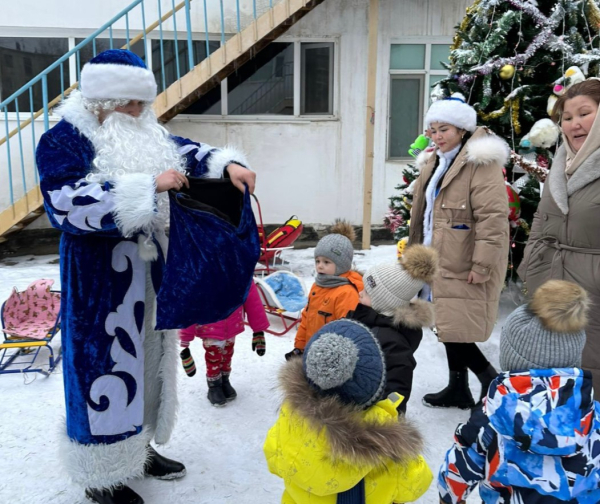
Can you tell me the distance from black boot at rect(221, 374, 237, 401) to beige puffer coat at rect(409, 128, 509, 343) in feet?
4.65

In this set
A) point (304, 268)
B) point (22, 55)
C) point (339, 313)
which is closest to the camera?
point (339, 313)

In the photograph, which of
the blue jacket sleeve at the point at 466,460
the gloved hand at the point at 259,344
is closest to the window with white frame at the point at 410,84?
the gloved hand at the point at 259,344

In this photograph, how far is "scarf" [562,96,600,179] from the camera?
7.93 feet

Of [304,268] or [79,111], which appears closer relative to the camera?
[79,111]

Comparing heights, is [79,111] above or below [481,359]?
above

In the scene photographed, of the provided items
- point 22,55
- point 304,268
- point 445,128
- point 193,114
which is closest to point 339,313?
point 445,128

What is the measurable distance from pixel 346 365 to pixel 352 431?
197 millimetres

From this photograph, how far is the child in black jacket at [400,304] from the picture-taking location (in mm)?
A: 2254

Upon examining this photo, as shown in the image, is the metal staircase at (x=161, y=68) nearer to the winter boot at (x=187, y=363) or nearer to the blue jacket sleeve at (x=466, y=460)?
the winter boot at (x=187, y=363)

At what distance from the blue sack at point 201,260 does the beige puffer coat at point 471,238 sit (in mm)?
1399

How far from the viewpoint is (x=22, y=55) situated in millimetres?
7531

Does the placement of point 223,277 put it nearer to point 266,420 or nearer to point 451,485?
point 451,485

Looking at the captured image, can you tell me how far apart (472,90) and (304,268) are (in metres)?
3.24

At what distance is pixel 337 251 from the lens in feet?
10.1
